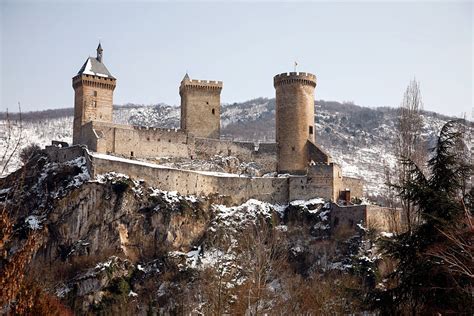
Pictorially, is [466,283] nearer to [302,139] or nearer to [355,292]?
[355,292]

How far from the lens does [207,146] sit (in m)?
65.4

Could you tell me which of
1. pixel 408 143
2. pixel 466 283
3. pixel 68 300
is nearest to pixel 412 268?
pixel 466 283

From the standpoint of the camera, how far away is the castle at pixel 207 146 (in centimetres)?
5847

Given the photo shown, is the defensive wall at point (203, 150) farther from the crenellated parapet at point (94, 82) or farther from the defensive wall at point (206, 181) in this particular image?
the crenellated parapet at point (94, 82)

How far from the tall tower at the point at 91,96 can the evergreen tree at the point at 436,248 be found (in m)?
43.2

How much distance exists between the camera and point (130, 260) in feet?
174

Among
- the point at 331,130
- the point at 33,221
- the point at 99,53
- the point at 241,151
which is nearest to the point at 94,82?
the point at 99,53

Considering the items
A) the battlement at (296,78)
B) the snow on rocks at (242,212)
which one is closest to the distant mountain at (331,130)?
the battlement at (296,78)

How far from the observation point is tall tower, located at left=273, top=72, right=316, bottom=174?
64.8 metres

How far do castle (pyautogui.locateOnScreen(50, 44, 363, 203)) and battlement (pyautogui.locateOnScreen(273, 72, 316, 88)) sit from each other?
0.33ft

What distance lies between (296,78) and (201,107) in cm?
1029

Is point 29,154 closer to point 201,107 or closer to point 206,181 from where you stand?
point 206,181

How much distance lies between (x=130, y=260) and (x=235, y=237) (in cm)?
894

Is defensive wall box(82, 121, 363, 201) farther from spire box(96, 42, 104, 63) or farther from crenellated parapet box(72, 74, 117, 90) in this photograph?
spire box(96, 42, 104, 63)
